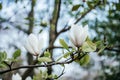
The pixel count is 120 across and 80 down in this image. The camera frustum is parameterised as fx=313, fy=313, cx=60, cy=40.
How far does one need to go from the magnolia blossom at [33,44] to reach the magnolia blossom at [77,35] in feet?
0.49

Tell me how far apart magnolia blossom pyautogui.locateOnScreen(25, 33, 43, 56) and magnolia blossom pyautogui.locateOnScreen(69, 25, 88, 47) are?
0.49 ft

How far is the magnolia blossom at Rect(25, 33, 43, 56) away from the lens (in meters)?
1.30

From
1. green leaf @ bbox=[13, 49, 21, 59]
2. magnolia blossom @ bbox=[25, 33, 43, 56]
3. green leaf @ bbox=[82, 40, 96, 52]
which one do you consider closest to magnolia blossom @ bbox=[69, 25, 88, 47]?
green leaf @ bbox=[82, 40, 96, 52]

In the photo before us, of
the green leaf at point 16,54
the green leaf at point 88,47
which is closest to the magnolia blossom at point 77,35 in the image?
the green leaf at point 88,47

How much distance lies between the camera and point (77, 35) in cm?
124

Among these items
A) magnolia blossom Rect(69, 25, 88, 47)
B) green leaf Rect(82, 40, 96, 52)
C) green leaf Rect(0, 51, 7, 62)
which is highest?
magnolia blossom Rect(69, 25, 88, 47)

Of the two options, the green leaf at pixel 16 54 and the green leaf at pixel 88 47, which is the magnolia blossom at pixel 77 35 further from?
the green leaf at pixel 16 54

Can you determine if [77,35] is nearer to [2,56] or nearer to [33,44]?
[33,44]

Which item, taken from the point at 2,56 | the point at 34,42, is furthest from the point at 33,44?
the point at 2,56

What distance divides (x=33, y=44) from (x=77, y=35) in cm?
19

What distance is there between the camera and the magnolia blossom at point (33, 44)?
1.30 metres

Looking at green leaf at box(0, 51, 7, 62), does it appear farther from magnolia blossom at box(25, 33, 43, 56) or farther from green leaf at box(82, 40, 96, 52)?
green leaf at box(82, 40, 96, 52)

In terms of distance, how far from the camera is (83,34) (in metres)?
1.25

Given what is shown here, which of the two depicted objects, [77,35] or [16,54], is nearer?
[77,35]
